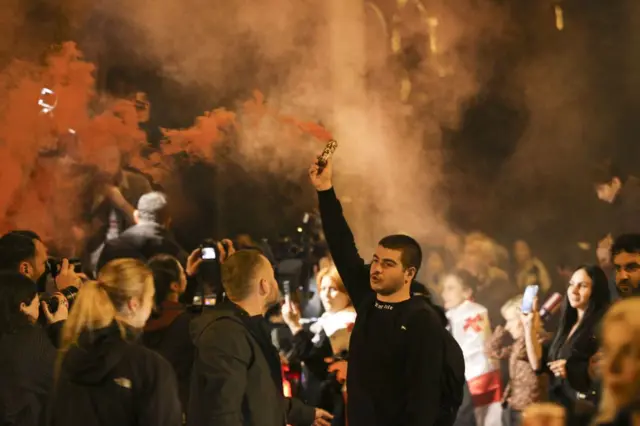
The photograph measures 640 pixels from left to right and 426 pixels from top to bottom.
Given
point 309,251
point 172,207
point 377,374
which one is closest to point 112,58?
point 172,207

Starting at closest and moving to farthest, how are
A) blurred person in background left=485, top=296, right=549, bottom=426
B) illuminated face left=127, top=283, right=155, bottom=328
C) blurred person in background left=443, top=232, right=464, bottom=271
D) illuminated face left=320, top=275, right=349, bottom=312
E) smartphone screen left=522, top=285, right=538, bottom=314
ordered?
illuminated face left=127, top=283, right=155, bottom=328
illuminated face left=320, top=275, right=349, bottom=312
smartphone screen left=522, top=285, right=538, bottom=314
blurred person in background left=485, top=296, right=549, bottom=426
blurred person in background left=443, top=232, right=464, bottom=271

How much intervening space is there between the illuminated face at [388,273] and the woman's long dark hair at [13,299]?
150 cm

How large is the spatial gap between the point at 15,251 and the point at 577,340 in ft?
9.98

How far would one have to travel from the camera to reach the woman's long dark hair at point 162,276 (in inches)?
158

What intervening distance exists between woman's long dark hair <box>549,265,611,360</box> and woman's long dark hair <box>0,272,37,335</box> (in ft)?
9.43

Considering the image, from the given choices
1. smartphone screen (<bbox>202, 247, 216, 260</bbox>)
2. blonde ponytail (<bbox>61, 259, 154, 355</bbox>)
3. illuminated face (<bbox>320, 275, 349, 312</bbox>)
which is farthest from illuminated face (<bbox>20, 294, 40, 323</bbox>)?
smartphone screen (<bbox>202, 247, 216, 260</bbox>)

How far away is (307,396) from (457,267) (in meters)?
3.50

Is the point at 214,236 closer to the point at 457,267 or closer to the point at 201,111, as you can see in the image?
the point at 201,111

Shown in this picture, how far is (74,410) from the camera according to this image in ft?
9.42

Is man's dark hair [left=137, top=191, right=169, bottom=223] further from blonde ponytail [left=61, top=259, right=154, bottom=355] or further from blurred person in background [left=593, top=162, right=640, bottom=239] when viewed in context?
blonde ponytail [left=61, top=259, right=154, bottom=355]

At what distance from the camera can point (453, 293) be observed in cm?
792

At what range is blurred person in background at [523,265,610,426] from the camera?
426 centimetres

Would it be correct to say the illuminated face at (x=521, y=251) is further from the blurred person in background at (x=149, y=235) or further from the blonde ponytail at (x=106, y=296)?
the blonde ponytail at (x=106, y=296)

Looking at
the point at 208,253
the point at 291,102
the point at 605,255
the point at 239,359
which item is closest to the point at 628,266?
the point at 239,359
